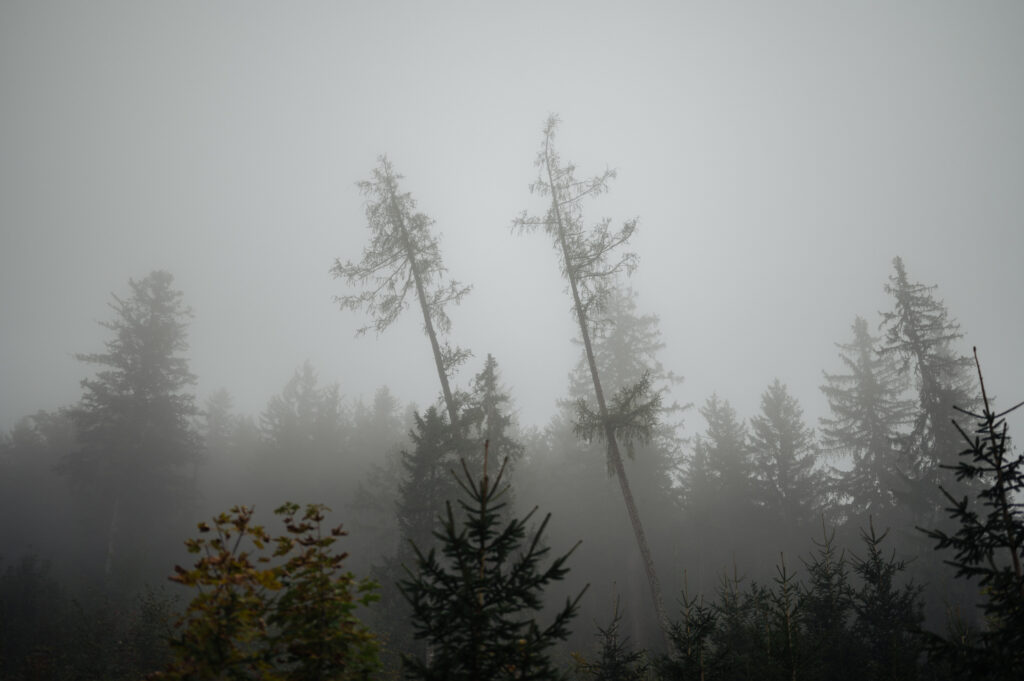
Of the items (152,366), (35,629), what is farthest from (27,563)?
(152,366)

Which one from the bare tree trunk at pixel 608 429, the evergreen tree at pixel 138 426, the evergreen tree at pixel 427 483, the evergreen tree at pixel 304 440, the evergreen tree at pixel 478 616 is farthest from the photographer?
the evergreen tree at pixel 304 440

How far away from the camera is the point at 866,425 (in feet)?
87.1

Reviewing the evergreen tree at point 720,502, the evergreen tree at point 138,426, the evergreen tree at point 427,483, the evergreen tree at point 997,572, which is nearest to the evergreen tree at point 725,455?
the evergreen tree at point 720,502

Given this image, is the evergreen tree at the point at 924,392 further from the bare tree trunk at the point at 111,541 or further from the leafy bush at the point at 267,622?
the bare tree trunk at the point at 111,541

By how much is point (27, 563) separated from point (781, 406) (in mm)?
38833

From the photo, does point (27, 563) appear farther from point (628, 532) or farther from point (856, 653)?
point (856, 653)

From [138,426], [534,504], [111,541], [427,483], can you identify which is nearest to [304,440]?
[138,426]

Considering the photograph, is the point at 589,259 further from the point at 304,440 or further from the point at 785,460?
the point at 304,440

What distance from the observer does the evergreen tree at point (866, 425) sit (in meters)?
25.0

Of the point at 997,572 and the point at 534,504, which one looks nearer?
the point at 997,572

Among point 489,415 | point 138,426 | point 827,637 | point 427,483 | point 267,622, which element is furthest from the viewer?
point 138,426

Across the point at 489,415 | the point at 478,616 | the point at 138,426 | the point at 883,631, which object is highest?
the point at 138,426

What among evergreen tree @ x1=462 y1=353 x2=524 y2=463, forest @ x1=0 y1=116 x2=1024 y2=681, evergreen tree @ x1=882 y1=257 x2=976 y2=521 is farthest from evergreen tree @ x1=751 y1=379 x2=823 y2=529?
evergreen tree @ x1=462 y1=353 x2=524 y2=463

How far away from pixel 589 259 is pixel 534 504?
58.7ft
